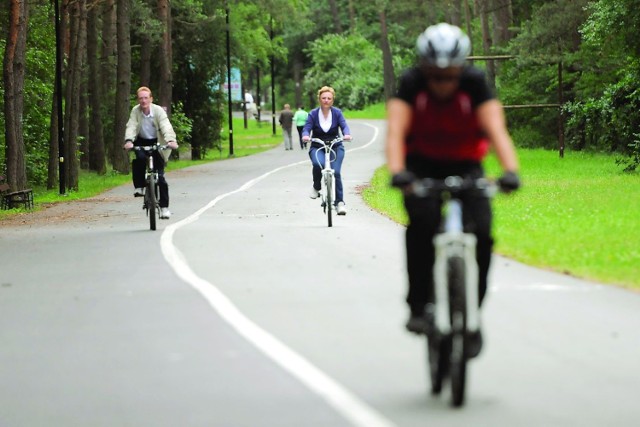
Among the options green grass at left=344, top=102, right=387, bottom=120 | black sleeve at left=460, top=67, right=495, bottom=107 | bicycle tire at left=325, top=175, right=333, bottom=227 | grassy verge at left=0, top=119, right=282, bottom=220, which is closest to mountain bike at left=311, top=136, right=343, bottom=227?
bicycle tire at left=325, top=175, right=333, bottom=227

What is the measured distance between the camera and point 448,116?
7.74 meters

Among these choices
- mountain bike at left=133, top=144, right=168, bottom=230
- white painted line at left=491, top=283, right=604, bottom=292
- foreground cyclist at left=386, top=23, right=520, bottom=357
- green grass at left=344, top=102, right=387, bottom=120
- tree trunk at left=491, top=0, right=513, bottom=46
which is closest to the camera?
foreground cyclist at left=386, top=23, right=520, bottom=357

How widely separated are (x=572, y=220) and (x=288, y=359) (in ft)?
40.6

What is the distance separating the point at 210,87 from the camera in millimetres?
63719

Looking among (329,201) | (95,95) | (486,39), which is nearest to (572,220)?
(329,201)

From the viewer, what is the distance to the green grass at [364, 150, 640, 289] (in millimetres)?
14523

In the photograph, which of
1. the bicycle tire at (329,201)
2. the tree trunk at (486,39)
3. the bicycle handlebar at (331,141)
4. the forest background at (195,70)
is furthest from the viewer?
the tree trunk at (486,39)

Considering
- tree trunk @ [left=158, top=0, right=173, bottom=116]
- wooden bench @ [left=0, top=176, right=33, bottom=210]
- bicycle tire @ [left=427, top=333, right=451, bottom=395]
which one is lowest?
wooden bench @ [left=0, top=176, right=33, bottom=210]

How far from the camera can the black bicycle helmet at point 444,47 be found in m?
7.39

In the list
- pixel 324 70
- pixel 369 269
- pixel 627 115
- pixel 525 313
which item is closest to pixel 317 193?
pixel 369 269

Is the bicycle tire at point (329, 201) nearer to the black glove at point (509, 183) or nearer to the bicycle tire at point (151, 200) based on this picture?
the bicycle tire at point (151, 200)

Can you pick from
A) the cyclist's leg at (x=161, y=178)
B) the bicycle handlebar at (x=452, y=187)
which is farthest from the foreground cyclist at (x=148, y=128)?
the bicycle handlebar at (x=452, y=187)

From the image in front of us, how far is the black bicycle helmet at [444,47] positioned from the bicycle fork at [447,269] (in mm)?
729

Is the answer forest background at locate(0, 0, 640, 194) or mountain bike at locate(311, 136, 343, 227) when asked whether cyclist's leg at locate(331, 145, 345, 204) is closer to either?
mountain bike at locate(311, 136, 343, 227)
